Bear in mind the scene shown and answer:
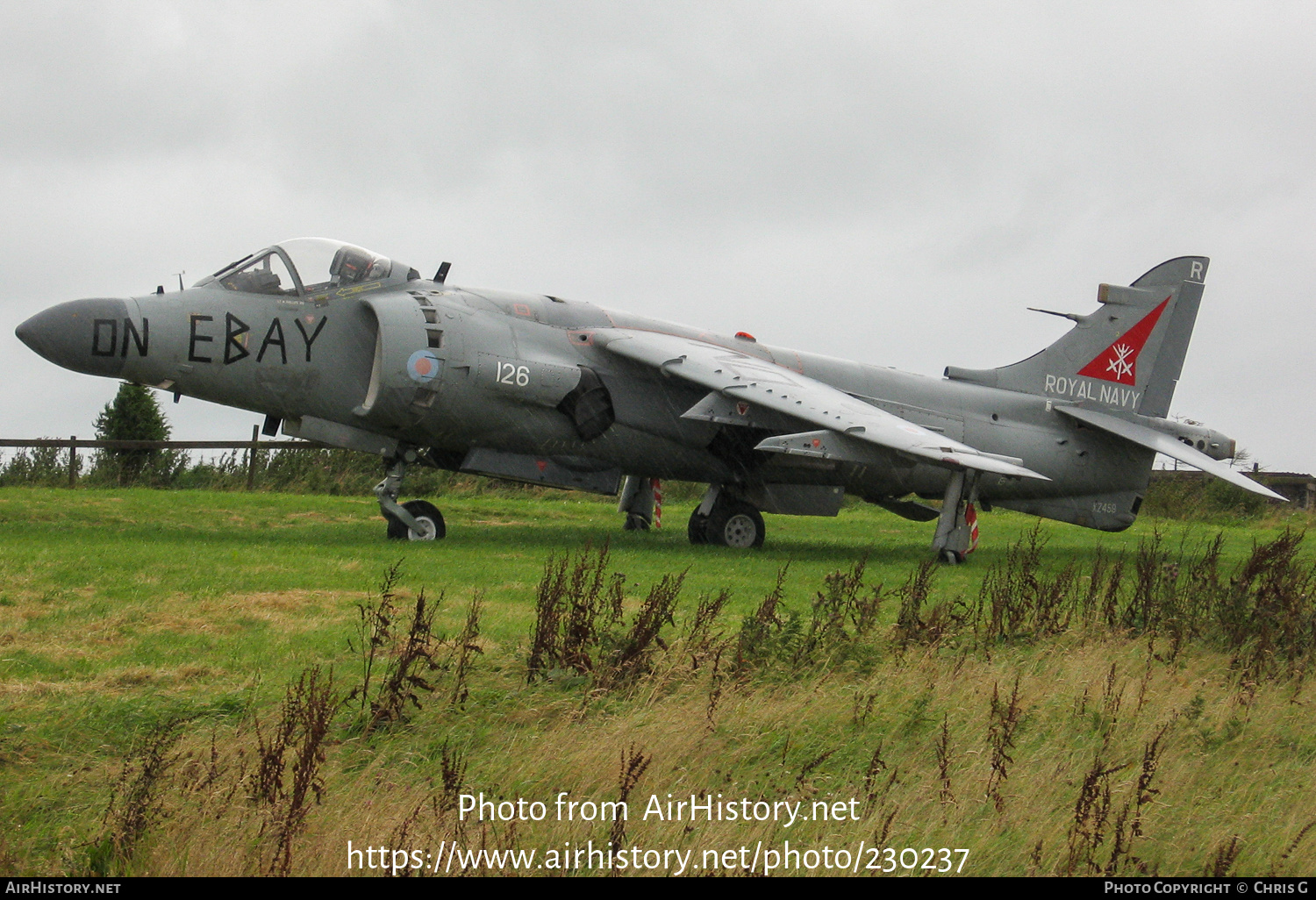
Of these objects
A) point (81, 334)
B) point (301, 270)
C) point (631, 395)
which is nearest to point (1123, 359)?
point (631, 395)

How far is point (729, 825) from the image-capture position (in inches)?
233

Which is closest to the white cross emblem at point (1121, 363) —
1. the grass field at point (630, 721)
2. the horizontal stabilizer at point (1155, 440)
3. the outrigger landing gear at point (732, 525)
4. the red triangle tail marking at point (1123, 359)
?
the red triangle tail marking at point (1123, 359)

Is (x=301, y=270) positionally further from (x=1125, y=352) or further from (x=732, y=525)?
(x=1125, y=352)

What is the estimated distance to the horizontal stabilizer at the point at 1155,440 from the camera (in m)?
16.9

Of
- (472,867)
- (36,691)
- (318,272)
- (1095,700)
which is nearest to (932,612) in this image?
(1095,700)

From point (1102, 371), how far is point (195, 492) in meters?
14.9

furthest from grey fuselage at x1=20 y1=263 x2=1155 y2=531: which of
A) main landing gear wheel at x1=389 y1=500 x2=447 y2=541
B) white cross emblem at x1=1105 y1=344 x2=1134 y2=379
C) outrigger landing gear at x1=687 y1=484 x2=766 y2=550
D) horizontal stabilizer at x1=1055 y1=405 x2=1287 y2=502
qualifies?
white cross emblem at x1=1105 y1=344 x2=1134 y2=379

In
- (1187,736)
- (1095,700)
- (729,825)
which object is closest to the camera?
(729,825)

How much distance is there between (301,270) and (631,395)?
4344 mm

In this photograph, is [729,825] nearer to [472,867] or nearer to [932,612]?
[472,867]

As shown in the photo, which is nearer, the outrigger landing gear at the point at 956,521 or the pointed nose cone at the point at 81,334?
the pointed nose cone at the point at 81,334

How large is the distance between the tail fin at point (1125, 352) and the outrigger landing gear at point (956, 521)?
360 centimetres

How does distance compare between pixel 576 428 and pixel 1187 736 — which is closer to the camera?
pixel 1187 736

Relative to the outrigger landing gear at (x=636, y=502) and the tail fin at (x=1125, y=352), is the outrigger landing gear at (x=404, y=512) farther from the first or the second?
the tail fin at (x=1125, y=352)
